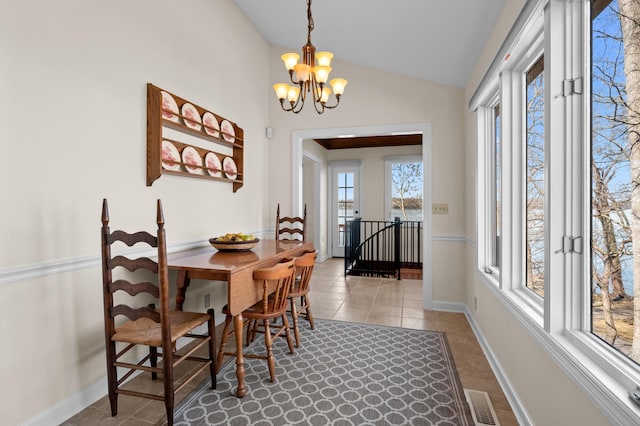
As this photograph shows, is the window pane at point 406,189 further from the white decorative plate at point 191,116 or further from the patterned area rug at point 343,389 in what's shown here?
the white decorative plate at point 191,116

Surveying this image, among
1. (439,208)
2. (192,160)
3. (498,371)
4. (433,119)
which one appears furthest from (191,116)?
(498,371)

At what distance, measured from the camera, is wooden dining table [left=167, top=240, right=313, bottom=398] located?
205 cm

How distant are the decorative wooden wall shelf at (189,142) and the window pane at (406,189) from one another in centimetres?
441

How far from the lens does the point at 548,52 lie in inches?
58.4

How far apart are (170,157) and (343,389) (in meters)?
2.12

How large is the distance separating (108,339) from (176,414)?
57 centimetres

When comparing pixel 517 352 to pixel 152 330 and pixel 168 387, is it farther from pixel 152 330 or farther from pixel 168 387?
pixel 152 330

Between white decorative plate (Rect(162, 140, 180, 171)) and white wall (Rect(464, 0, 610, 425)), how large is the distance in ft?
8.24

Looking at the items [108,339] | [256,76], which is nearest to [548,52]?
[108,339]

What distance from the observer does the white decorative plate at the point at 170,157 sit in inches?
100

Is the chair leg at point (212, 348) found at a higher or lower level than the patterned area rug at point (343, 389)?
higher

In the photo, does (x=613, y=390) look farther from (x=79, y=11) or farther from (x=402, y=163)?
(x=402, y=163)

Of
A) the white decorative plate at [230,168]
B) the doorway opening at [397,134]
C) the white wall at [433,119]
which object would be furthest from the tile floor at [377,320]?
the white decorative plate at [230,168]

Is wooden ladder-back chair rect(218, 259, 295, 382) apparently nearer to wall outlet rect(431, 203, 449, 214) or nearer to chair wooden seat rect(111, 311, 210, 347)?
chair wooden seat rect(111, 311, 210, 347)
